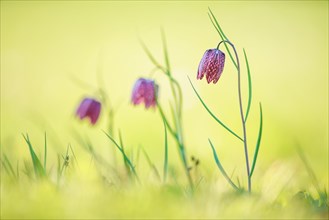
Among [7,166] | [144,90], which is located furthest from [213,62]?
[7,166]

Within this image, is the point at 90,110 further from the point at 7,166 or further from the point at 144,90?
the point at 7,166

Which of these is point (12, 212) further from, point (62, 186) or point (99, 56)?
point (99, 56)

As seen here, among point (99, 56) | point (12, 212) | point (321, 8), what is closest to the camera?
point (12, 212)

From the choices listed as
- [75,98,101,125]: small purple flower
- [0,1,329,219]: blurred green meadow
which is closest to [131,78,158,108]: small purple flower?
[0,1,329,219]: blurred green meadow

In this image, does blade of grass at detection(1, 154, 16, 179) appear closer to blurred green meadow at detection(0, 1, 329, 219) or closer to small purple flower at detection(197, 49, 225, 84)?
blurred green meadow at detection(0, 1, 329, 219)

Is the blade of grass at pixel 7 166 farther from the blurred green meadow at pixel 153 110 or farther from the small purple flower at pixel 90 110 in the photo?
the small purple flower at pixel 90 110

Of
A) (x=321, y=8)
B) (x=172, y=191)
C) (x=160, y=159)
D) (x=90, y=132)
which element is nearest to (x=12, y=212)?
(x=172, y=191)
